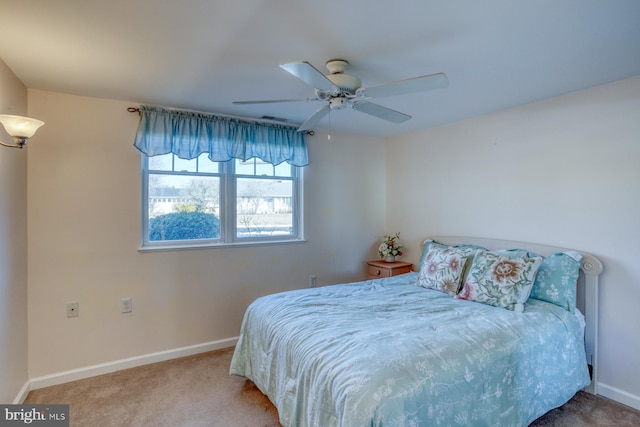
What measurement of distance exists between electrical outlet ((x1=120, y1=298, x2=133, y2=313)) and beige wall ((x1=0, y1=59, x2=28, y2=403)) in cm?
63

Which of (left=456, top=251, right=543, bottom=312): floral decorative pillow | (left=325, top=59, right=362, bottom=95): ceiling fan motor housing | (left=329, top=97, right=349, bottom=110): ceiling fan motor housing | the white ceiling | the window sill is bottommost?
(left=456, top=251, right=543, bottom=312): floral decorative pillow

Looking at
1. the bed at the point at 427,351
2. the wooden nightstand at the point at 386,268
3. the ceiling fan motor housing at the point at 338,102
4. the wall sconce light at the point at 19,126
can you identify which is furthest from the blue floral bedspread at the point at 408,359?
the wall sconce light at the point at 19,126

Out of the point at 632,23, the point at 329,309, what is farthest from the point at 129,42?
the point at 632,23

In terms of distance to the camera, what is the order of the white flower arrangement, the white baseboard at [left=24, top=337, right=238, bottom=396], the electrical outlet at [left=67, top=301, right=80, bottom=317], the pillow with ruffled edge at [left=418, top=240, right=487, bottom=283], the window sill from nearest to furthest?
the white baseboard at [left=24, top=337, right=238, bottom=396] → the electrical outlet at [left=67, top=301, right=80, bottom=317] → the pillow with ruffled edge at [left=418, top=240, right=487, bottom=283] → the window sill → the white flower arrangement

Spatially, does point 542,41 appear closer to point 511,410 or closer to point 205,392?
point 511,410

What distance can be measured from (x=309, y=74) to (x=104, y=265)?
243 centimetres

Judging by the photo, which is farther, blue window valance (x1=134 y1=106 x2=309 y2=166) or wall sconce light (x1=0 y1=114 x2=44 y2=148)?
blue window valance (x1=134 y1=106 x2=309 y2=166)

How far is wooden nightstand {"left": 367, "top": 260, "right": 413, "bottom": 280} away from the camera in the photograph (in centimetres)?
365

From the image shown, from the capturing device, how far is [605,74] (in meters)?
2.22

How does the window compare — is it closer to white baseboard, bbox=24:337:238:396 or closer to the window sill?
the window sill

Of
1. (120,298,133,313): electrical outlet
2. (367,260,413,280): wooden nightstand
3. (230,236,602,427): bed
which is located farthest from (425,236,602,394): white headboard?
(120,298,133,313): electrical outlet

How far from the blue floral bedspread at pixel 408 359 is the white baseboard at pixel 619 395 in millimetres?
322

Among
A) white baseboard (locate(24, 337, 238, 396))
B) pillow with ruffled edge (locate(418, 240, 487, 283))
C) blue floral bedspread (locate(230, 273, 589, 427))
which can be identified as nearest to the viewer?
blue floral bedspread (locate(230, 273, 589, 427))

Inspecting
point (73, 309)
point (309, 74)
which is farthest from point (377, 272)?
point (73, 309)
